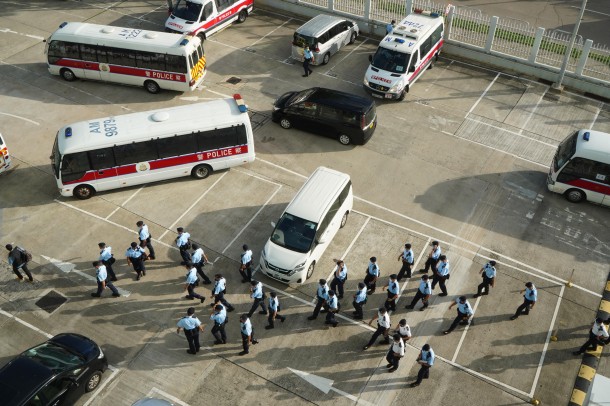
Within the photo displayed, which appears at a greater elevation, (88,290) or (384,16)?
(384,16)

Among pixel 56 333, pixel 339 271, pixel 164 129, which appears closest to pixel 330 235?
pixel 339 271

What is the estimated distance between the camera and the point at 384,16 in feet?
92.9

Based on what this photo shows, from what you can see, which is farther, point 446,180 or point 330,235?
point 446,180

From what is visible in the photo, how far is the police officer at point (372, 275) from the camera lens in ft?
53.5

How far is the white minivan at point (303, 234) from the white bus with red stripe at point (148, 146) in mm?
3955

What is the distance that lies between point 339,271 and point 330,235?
5.90 ft

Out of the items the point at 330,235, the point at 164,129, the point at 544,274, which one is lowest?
the point at 544,274

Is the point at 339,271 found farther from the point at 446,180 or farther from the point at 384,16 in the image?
the point at 384,16

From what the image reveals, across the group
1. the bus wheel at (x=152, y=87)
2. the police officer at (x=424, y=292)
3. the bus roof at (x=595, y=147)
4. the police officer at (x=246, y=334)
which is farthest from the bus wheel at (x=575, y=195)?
the bus wheel at (x=152, y=87)

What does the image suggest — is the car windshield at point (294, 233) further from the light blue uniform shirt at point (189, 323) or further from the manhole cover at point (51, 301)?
the manhole cover at point (51, 301)

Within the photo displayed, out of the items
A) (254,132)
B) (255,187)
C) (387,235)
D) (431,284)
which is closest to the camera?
(431,284)

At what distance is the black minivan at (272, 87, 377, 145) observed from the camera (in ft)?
70.5

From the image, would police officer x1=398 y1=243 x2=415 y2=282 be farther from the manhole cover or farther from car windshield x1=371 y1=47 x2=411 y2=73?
the manhole cover

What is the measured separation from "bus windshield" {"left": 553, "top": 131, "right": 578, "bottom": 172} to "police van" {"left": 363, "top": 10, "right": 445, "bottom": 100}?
6957 millimetres
